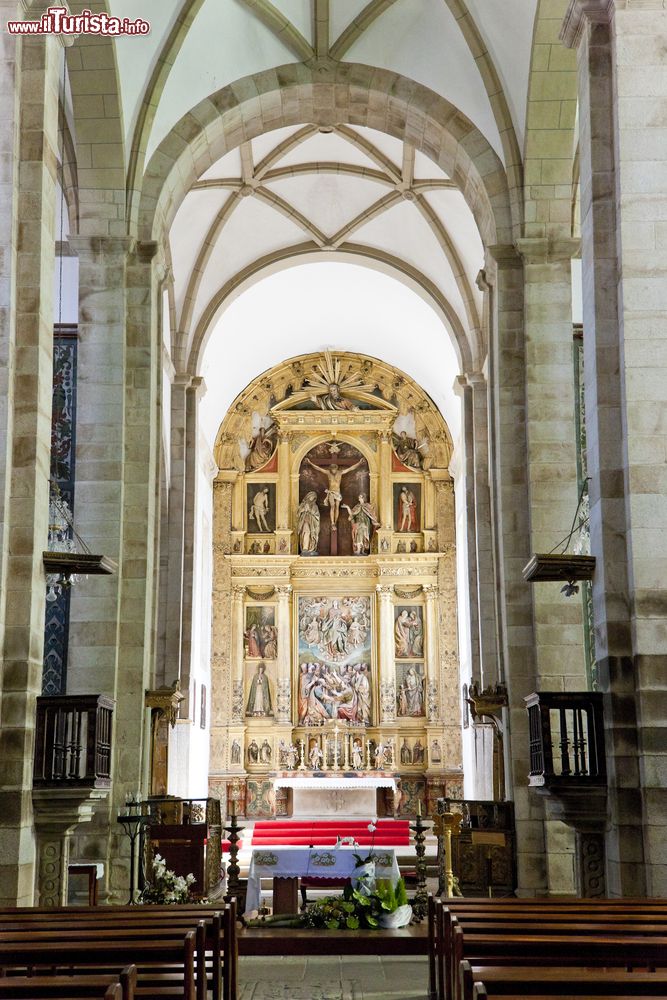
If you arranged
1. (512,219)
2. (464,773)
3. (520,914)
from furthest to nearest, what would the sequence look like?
(464,773)
(512,219)
(520,914)

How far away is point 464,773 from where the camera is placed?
23453 mm

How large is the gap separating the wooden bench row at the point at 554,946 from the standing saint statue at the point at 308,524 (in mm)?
18841

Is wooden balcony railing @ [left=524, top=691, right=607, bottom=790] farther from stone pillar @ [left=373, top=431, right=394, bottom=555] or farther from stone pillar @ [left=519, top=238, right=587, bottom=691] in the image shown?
stone pillar @ [left=373, top=431, right=394, bottom=555]

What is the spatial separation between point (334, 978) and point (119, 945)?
16.1 ft

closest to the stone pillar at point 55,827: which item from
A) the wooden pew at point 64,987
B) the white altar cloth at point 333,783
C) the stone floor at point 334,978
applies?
the stone floor at point 334,978

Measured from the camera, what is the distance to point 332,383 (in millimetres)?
26078

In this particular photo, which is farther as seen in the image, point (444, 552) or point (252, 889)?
point (444, 552)

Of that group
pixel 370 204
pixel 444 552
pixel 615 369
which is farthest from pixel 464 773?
pixel 615 369

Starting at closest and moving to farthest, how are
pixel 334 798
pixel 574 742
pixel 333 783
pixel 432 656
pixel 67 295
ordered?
pixel 574 742 → pixel 67 295 → pixel 333 783 → pixel 334 798 → pixel 432 656

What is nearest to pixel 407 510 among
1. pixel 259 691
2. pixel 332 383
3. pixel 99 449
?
pixel 332 383

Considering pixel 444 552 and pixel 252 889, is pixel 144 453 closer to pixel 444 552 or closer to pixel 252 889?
pixel 252 889

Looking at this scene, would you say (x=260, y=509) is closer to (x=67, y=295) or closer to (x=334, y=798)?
(x=334, y=798)

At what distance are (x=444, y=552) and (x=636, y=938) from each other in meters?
20.6

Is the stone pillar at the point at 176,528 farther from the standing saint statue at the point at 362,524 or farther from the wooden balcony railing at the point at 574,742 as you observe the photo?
the wooden balcony railing at the point at 574,742
